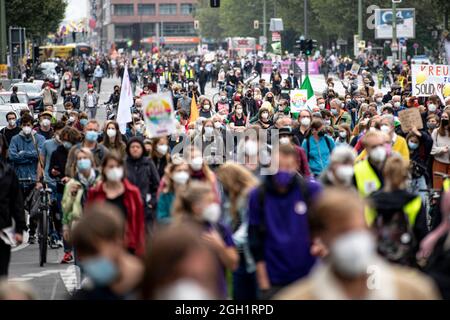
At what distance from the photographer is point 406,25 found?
284 ft

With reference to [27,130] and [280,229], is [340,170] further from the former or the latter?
[27,130]

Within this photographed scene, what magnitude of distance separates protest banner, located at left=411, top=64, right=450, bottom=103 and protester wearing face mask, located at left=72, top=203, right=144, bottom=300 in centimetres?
2386

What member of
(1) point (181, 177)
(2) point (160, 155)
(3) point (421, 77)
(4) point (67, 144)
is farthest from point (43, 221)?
(3) point (421, 77)

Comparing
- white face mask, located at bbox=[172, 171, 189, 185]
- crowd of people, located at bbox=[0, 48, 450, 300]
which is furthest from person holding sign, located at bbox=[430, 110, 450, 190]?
white face mask, located at bbox=[172, 171, 189, 185]

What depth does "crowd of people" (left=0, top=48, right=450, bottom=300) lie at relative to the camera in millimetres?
5938

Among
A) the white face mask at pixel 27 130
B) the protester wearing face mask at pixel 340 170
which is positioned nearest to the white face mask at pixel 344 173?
the protester wearing face mask at pixel 340 170

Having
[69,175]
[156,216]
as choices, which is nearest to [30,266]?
[69,175]

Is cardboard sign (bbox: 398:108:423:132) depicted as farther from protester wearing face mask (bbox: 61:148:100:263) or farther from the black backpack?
the black backpack

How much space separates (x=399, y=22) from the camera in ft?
280

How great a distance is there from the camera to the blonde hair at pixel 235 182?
10.9 m

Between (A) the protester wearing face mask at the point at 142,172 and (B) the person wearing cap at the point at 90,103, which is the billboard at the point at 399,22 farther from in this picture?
(A) the protester wearing face mask at the point at 142,172

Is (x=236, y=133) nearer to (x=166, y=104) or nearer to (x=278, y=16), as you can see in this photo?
(x=166, y=104)

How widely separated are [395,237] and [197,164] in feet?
9.90

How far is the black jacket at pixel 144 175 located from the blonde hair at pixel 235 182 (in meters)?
3.03
